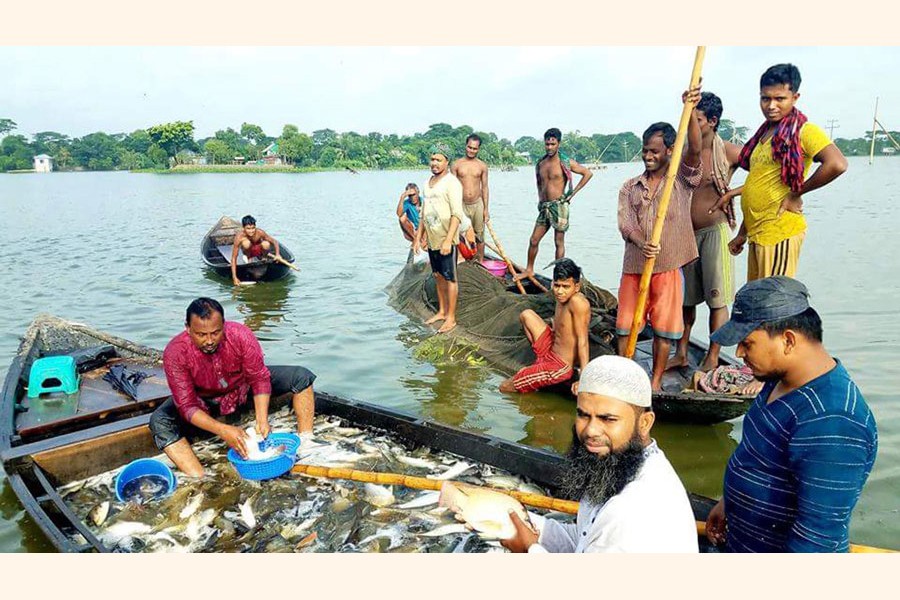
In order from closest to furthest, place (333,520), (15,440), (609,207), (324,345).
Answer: (333,520), (15,440), (324,345), (609,207)

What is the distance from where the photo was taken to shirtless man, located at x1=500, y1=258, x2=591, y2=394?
6.28m

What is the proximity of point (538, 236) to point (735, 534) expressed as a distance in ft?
28.1

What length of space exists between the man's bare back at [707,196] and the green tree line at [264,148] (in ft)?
268

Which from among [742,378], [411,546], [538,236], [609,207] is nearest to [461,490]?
[411,546]

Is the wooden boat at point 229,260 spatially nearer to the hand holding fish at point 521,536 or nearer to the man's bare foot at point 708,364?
the man's bare foot at point 708,364

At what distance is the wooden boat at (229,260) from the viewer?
13.8 metres

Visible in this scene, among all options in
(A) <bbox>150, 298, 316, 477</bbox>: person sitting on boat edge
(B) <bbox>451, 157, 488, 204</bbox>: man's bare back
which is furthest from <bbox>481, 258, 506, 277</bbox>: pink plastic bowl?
(A) <bbox>150, 298, 316, 477</bbox>: person sitting on boat edge

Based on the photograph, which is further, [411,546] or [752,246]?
[752,246]

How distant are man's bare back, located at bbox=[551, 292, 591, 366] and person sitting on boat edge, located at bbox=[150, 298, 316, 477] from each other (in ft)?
9.01

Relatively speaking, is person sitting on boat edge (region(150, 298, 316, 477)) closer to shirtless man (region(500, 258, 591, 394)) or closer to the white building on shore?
shirtless man (region(500, 258, 591, 394))

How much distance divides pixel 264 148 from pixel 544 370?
10315 cm

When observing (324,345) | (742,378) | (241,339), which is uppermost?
(241,339)

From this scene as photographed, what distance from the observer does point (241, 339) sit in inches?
203

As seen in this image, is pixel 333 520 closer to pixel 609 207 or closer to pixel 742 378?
pixel 742 378
